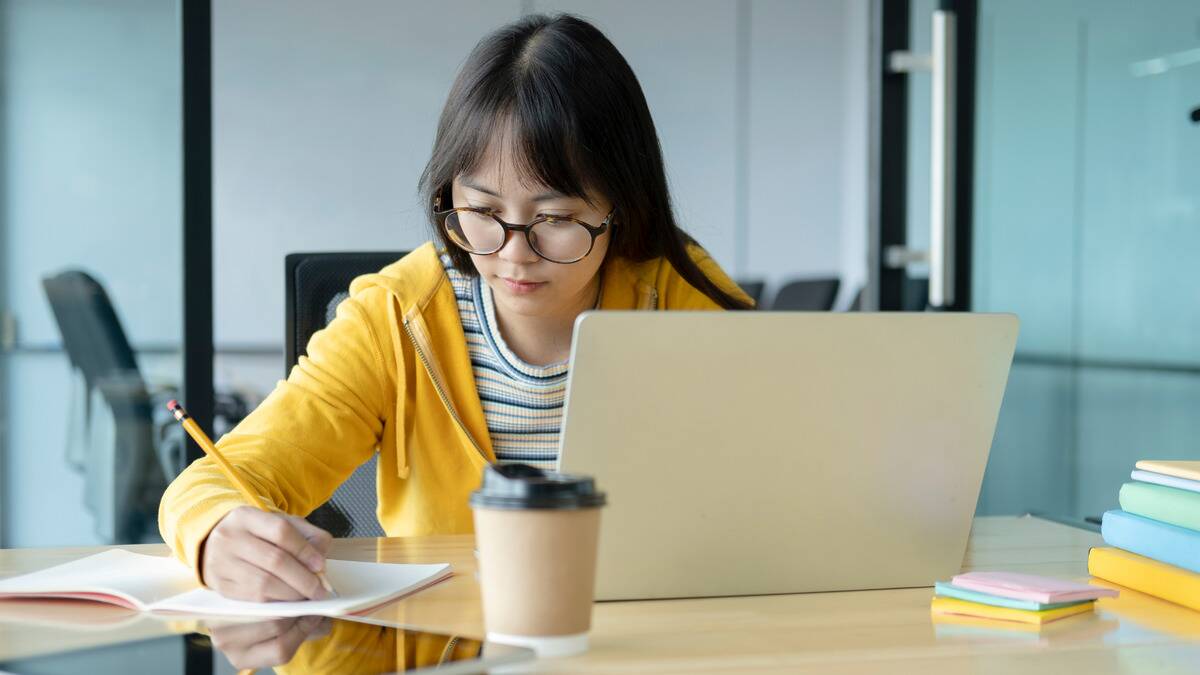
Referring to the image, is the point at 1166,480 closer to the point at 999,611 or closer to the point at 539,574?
the point at 999,611

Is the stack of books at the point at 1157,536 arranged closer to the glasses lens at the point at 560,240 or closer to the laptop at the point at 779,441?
the laptop at the point at 779,441

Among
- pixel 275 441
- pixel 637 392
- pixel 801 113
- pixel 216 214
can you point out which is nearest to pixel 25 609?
pixel 275 441

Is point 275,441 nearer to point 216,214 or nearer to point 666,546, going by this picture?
point 666,546

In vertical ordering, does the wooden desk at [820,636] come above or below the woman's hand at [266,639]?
below

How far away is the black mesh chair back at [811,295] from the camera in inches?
127

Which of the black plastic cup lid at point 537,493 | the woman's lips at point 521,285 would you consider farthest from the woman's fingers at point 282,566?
the woman's lips at point 521,285

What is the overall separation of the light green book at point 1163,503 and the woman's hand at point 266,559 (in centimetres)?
64

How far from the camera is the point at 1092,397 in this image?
263cm

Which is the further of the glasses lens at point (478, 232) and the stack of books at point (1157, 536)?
the glasses lens at point (478, 232)

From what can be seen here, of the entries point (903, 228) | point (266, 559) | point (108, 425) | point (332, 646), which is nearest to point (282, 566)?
point (266, 559)

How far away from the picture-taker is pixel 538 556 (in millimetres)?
656

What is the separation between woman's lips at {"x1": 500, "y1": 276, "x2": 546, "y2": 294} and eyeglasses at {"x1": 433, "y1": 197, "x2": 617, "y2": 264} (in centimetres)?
4

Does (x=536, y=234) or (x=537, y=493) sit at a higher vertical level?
(x=536, y=234)

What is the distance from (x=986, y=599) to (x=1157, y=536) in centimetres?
19
